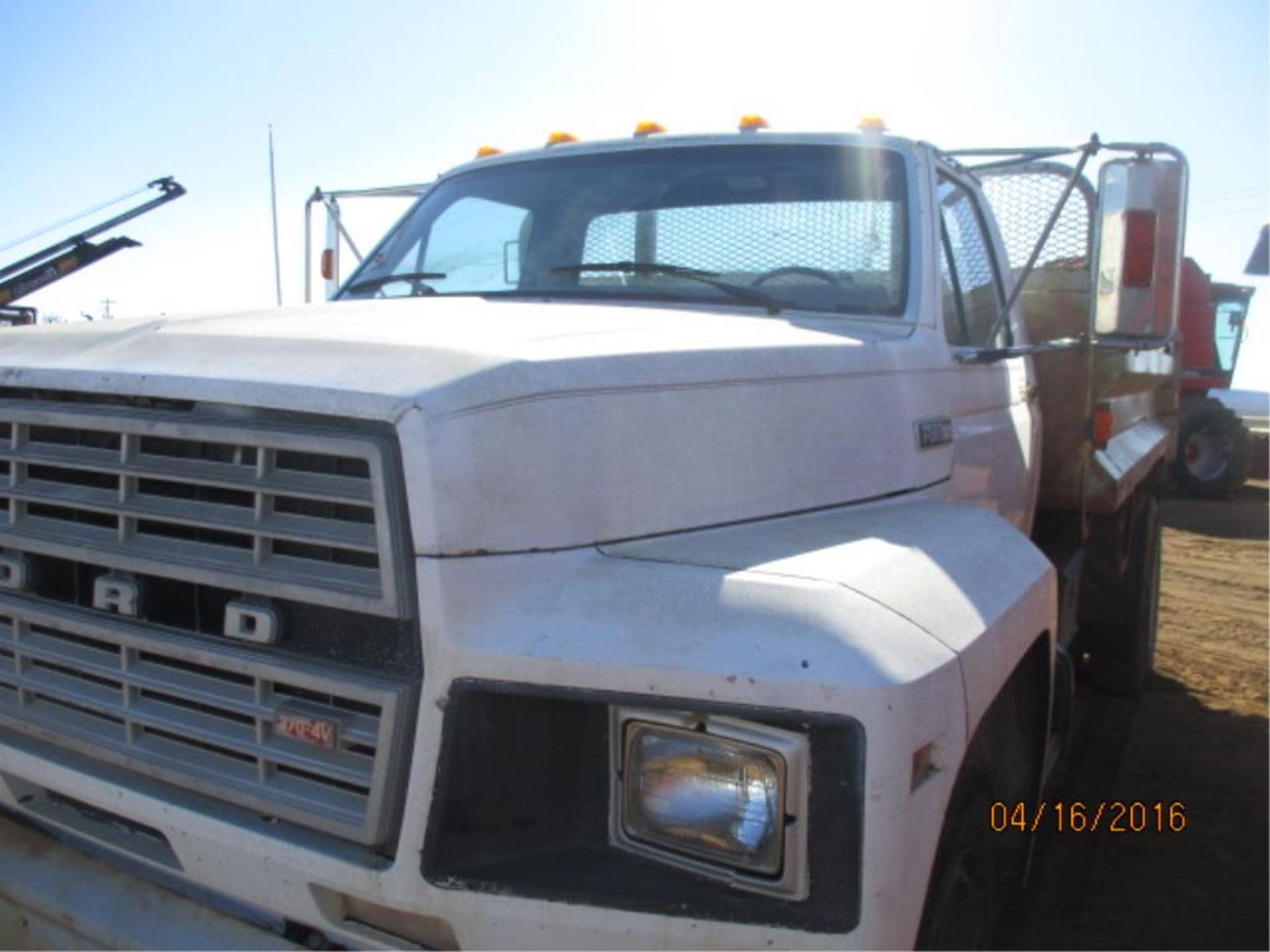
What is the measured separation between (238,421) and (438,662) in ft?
1.79

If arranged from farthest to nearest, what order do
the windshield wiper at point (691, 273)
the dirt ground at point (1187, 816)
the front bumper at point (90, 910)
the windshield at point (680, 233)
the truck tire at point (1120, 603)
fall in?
the truck tire at point (1120, 603) → the dirt ground at point (1187, 816) → the windshield at point (680, 233) → the windshield wiper at point (691, 273) → the front bumper at point (90, 910)

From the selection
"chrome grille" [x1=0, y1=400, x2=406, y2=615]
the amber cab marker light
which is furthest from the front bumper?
the amber cab marker light

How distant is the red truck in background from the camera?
1584 centimetres

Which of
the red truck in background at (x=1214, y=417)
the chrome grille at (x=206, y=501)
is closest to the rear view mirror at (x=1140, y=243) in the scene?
the chrome grille at (x=206, y=501)

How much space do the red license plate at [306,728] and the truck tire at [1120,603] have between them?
4145mm

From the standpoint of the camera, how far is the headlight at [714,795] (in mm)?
1608

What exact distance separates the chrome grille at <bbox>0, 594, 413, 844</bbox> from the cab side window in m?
2.01

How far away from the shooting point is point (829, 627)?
1.69 meters

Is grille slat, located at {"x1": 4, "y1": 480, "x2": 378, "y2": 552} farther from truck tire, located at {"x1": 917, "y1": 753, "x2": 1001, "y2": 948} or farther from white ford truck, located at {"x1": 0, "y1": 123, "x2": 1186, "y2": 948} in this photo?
truck tire, located at {"x1": 917, "y1": 753, "x2": 1001, "y2": 948}

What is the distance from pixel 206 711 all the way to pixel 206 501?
1.18ft

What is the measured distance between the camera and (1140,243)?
125 inches

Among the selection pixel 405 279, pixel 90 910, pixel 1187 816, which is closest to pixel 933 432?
pixel 405 279

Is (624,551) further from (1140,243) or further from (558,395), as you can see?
(1140,243)
